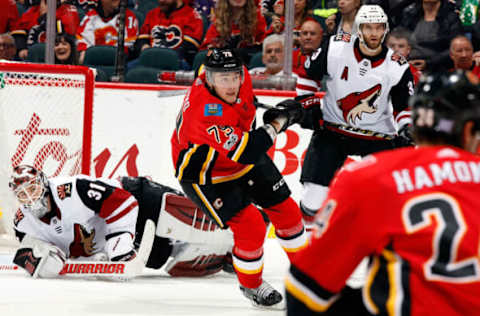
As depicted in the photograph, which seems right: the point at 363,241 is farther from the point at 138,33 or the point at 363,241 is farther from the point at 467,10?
the point at 138,33

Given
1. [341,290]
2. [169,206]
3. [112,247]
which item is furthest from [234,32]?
[341,290]

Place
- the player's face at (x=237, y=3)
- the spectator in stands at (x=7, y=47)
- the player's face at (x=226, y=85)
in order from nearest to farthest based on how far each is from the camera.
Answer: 1. the player's face at (x=226, y=85)
2. the player's face at (x=237, y=3)
3. the spectator in stands at (x=7, y=47)

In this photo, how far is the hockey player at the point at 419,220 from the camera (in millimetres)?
1438

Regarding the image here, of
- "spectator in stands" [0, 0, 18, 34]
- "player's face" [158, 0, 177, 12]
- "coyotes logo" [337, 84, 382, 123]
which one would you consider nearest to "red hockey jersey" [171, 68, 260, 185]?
"coyotes logo" [337, 84, 382, 123]

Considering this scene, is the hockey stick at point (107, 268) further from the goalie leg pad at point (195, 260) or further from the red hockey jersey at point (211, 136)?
the red hockey jersey at point (211, 136)

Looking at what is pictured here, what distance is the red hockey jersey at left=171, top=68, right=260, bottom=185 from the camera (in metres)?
3.22

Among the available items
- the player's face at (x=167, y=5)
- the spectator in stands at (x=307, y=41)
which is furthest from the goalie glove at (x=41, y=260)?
the player's face at (x=167, y=5)

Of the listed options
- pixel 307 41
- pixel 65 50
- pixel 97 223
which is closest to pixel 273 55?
pixel 307 41

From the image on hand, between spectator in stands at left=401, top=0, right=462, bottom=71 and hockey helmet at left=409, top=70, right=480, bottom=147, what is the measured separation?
4056 millimetres

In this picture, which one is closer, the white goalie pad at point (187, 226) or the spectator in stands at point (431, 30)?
the white goalie pad at point (187, 226)

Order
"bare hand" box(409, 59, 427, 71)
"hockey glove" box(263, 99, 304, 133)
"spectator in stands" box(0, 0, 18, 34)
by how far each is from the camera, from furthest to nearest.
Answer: "spectator in stands" box(0, 0, 18, 34) → "bare hand" box(409, 59, 427, 71) → "hockey glove" box(263, 99, 304, 133)

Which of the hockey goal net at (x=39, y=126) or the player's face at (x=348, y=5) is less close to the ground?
the player's face at (x=348, y=5)

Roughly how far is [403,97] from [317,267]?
2631mm

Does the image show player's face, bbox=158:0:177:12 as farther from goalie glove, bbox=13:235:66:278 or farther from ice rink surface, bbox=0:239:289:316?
goalie glove, bbox=13:235:66:278
